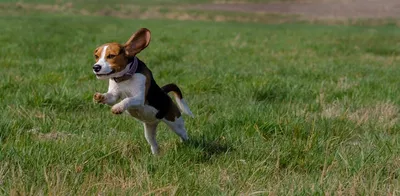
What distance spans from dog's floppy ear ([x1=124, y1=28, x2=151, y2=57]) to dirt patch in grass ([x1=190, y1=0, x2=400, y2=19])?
146ft

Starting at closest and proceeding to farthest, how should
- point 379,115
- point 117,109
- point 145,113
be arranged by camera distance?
point 117,109 → point 145,113 → point 379,115

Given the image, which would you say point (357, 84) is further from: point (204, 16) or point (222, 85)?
point (204, 16)

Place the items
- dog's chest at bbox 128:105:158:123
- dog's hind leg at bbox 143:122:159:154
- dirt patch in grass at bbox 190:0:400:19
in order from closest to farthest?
dog's chest at bbox 128:105:158:123 → dog's hind leg at bbox 143:122:159:154 → dirt patch in grass at bbox 190:0:400:19

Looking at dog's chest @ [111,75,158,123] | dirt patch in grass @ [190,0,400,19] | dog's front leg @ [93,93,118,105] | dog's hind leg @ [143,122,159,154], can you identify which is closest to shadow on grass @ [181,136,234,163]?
dog's hind leg @ [143,122,159,154]

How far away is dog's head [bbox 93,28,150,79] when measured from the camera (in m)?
3.08

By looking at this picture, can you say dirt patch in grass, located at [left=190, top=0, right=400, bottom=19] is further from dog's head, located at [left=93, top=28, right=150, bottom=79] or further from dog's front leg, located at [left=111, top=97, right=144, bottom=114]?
dog's front leg, located at [left=111, top=97, right=144, bottom=114]

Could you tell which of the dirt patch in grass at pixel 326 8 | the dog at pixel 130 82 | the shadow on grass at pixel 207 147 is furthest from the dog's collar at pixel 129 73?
the dirt patch in grass at pixel 326 8

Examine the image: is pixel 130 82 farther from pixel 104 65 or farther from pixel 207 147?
pixel 207 147

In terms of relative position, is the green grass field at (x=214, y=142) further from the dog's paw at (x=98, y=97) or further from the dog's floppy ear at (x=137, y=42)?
the dog's floppy ear at (x=137, y=42)

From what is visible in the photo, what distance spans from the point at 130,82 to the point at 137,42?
261 millimetres

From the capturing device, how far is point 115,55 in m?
3.14

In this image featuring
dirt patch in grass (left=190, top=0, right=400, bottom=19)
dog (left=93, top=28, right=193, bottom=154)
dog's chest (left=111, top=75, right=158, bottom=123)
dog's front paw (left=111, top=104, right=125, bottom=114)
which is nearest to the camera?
dog's front paw (left=111, top=104, right=125, bottom=114)

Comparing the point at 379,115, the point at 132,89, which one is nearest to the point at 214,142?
the point at 132,89

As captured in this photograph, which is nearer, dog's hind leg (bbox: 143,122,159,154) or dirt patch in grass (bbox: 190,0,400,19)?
dog's hind leg (bbox: 143,122,159,154)
